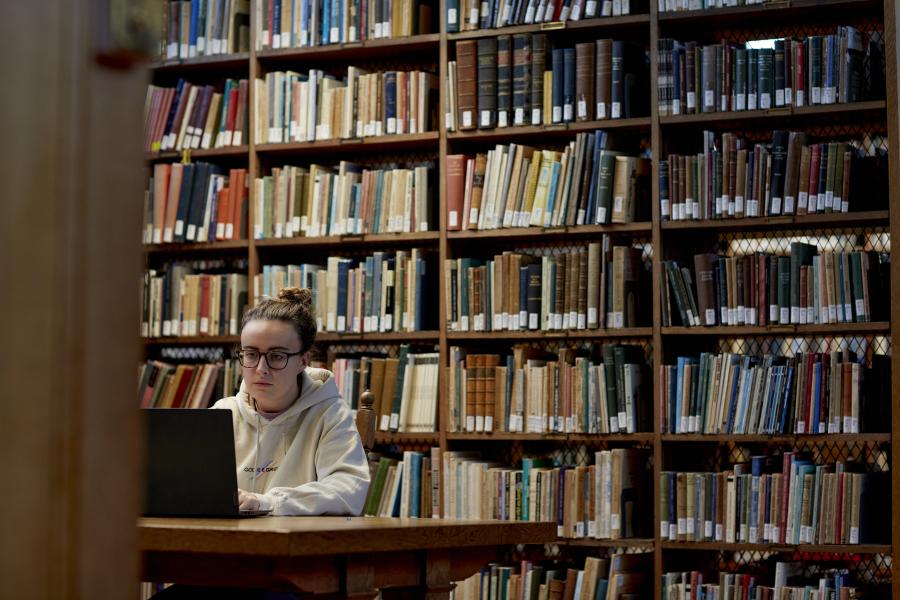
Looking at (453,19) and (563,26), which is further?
(453,19)

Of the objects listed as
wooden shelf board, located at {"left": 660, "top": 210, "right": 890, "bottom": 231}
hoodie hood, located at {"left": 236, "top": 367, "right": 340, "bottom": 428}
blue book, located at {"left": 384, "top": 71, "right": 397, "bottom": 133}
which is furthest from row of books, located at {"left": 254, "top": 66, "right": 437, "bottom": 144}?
hoodie hood, located at {"left": 236, "top": 367, "right": 340, "bottom": 428}

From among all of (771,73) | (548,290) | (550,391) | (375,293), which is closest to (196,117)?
(375,293)

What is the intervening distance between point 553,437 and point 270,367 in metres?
1.63

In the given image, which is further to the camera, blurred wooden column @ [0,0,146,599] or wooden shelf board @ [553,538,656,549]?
wooden shelf board @ [553,538,656,549]

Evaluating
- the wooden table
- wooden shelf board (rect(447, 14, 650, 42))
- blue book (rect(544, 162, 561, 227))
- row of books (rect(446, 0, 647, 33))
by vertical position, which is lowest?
the wooden table

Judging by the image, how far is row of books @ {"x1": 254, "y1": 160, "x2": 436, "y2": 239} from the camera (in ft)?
→ 16.4

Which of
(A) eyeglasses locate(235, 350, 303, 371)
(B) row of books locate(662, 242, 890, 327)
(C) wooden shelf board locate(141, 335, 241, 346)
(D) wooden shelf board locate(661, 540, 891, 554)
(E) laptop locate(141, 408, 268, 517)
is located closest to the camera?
(E) laptop locate(141, 408, 268, 517)

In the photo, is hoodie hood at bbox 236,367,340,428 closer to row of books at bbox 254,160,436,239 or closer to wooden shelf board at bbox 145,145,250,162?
row of books at bbox 254,160,436,239

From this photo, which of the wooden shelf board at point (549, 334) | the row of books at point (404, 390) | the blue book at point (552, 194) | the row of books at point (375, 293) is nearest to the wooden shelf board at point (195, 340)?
the row of books at point (375, 293)

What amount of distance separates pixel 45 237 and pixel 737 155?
3788mm

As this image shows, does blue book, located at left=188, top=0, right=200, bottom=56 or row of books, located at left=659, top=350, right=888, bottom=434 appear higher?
blue book, located at left=188, top=0, right=200, bottom=56

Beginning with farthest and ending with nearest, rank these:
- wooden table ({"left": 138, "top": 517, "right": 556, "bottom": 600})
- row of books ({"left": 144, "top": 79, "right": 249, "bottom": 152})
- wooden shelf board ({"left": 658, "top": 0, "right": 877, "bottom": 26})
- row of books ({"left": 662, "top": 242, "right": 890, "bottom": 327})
→ row of books ({"left": 144, "top": 79, "right": 249, "bottom": 152})
wooden shelf board ({"left": 658, "top": 0, "right": 877, "bottom": 26})
row of books ({"left": 662, "top": 242, "right": 890, "bottom": 327})
wooden table ({"left": 138, "top": 517, "right": 556, "bottom": 600})

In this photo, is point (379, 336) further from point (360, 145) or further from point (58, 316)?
point (58, 316)

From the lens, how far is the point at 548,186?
15.7 feet
